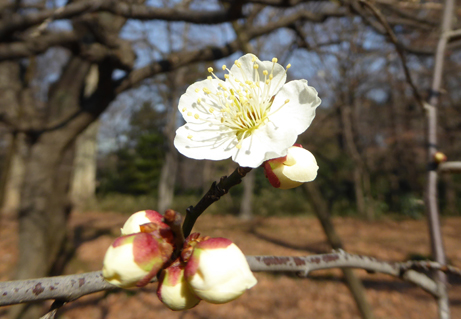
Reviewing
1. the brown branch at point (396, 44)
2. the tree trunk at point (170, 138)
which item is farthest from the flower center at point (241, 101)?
Result: the tree trunk at point (170, 138)

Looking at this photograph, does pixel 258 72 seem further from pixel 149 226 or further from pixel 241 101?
pixel 149 226

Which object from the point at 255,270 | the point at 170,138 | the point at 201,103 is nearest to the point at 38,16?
the point at 201,103

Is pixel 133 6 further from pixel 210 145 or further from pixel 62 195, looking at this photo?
pixel 62 195

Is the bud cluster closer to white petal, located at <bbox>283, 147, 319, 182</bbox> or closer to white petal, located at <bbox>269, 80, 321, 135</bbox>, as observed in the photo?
→ white petal, located at <bbox>283, 147, 319, 182</bbox>

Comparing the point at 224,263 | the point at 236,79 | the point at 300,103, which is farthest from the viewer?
the point at 236,79

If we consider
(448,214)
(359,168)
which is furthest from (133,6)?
(448,214)
